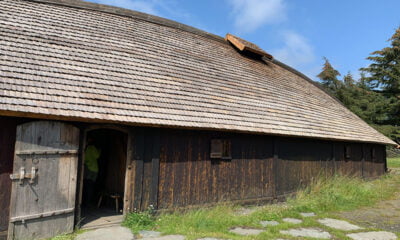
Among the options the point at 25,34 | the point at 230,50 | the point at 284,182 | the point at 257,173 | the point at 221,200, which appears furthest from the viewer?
the point at 230,50

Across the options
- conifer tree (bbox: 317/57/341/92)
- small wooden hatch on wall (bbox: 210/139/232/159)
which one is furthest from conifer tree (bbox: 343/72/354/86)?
small wooden hatch on wall (bbox: 210/139/232/159)

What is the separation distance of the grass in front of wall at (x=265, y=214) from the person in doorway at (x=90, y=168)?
2414mm

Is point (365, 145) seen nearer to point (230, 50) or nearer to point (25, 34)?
point (230, 50)

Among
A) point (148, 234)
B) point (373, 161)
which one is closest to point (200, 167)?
point (148, 234)

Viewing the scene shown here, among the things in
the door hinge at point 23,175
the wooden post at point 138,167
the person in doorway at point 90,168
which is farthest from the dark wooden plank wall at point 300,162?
the door hinge at point 23,175

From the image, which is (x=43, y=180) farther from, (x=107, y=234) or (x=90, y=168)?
(x=90, y=168)

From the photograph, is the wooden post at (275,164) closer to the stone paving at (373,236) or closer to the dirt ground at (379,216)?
the dirt ground at (379,216)

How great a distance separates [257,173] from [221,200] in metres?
1.48

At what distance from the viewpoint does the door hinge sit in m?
4.66

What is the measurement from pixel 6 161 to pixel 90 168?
2.86 meters

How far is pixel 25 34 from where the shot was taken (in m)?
→ 6.36

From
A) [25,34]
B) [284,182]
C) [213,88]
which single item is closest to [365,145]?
[284,182]

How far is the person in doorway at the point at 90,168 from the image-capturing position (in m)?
7.54

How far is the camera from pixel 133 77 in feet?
22.6
